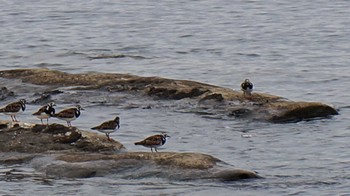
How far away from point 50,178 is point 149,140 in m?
2.32

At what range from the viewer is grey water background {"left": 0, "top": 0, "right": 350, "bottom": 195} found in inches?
737

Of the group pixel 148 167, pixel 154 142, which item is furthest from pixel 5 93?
pixel 148 167

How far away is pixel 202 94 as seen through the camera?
994 inches

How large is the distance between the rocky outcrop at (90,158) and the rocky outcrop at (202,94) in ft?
13.5

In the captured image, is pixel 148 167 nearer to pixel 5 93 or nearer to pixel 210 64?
pixel 5 93

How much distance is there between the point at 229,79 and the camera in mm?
30156

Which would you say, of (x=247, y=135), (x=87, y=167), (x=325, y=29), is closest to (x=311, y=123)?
(x=247, y=135)

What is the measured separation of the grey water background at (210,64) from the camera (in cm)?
1872

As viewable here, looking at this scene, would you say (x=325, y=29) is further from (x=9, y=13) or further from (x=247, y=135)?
(x=247, y=135)

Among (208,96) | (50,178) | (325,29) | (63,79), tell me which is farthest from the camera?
(325,29)

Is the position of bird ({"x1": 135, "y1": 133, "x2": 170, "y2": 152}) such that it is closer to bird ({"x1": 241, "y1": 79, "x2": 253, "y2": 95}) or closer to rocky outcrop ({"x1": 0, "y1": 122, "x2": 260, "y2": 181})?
rocky outcrop ({"x1": 0, "y1": 122, "x2": 260, "y2": 181})

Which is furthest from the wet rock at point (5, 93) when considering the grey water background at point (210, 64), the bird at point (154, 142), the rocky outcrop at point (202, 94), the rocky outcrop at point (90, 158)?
the bird at point (154, 142)

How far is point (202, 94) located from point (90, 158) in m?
6.39

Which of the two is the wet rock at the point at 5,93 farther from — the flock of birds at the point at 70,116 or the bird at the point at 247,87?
the bird at the point at 247,87
